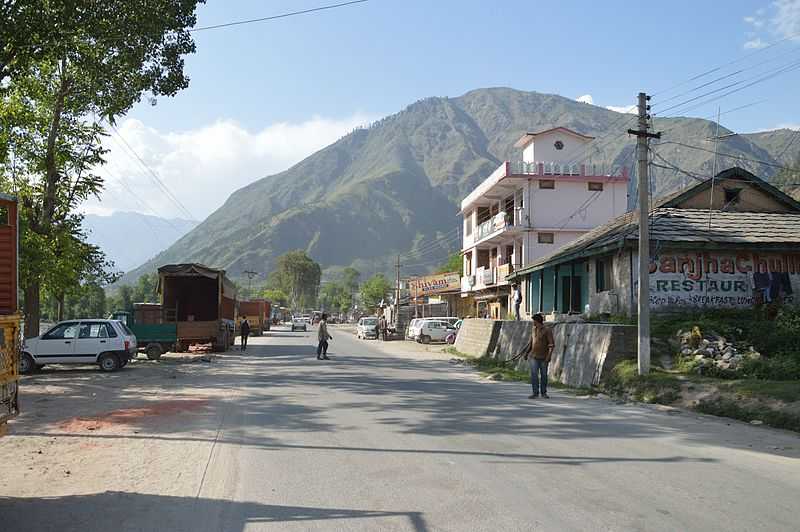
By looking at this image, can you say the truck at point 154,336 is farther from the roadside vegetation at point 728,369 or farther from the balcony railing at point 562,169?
the balcony railing at point 562,169

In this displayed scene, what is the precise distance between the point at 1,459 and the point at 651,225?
1959 cm

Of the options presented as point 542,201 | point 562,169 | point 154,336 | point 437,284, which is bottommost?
point 154,336

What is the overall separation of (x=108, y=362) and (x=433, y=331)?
88.6 ft

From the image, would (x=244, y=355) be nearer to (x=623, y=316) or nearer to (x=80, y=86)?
(x=80, y=86)

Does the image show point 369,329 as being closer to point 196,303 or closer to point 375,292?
point 196,303

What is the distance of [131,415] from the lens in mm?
12523

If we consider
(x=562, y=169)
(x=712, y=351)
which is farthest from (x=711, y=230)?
(x=562, y=169)

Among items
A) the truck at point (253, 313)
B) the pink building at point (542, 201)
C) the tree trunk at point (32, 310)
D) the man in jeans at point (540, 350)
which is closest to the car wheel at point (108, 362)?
the tree trunk at point (32, 310)

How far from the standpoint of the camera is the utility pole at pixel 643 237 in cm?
1577

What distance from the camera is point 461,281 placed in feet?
197

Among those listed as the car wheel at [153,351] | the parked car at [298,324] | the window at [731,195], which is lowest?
the parked car at [298,324]

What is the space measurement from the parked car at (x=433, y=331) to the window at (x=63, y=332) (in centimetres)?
2745

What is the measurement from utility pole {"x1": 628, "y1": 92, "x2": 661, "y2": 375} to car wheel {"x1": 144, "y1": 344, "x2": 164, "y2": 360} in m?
19.4

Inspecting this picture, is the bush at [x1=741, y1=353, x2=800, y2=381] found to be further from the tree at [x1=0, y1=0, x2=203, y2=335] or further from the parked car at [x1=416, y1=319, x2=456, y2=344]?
the parked car at [x1=416, y1=319, x2=456, y2=344]
